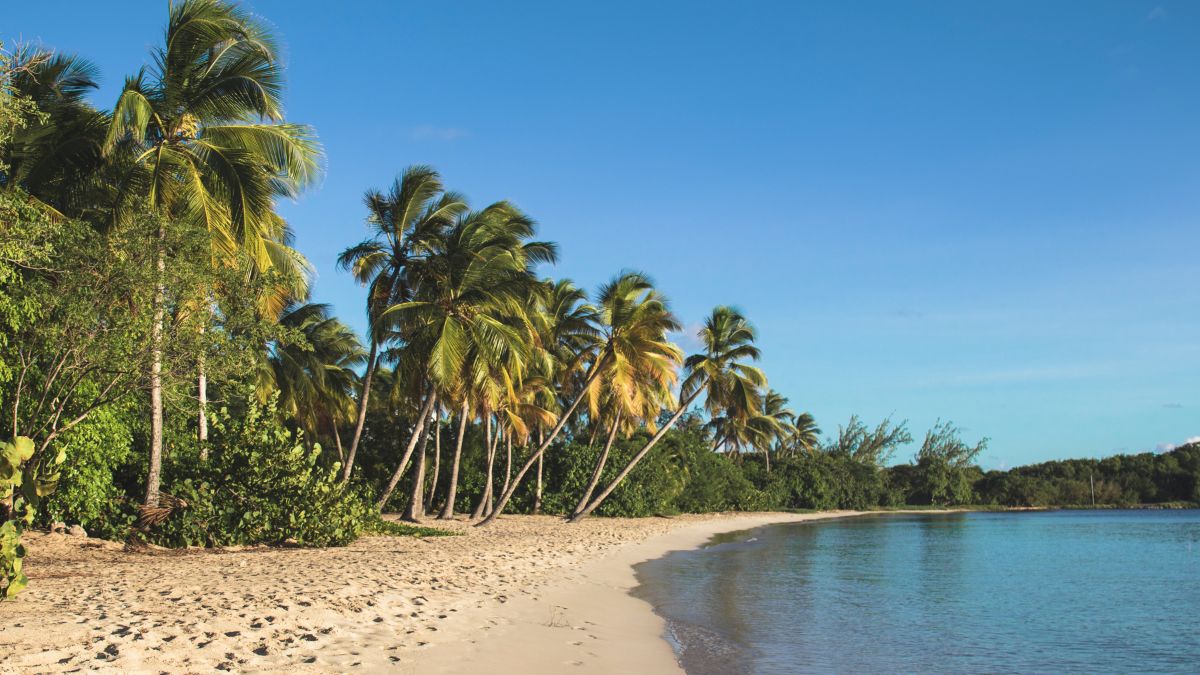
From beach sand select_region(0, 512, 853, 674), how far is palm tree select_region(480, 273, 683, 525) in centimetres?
1095

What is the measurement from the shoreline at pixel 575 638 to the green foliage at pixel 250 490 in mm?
4674

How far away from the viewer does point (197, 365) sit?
12.2 meters

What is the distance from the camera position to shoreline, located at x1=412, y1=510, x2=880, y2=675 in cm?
733

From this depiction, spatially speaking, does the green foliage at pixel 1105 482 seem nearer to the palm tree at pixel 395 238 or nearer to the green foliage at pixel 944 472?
the green foliage at pixel 944 472

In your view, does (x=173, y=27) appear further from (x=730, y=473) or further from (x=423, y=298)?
(x=730, y=473)

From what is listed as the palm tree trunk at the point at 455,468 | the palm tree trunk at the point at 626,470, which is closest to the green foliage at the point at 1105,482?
the palm tree trunk at the point at 626,470

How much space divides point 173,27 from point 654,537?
18.9m

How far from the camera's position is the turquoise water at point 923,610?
9.52 metres

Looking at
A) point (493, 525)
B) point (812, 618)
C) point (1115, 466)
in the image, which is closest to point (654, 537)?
point (493, 525)

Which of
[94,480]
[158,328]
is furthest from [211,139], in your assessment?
[94,480]

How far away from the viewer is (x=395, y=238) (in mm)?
19672

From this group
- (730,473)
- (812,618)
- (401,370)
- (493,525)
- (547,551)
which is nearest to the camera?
(812,618)

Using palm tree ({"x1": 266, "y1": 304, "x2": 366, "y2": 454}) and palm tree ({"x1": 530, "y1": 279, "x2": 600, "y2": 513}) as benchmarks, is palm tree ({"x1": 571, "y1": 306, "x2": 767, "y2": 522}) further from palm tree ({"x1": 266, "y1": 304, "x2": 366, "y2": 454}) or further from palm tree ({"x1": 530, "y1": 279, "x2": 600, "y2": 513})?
palm tree ({"x1": 266, "y1": 304, "x2": 366, "y2": 454})

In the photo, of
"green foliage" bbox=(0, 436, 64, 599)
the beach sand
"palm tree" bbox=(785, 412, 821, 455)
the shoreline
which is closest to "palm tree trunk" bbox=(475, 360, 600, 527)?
the beach sand
